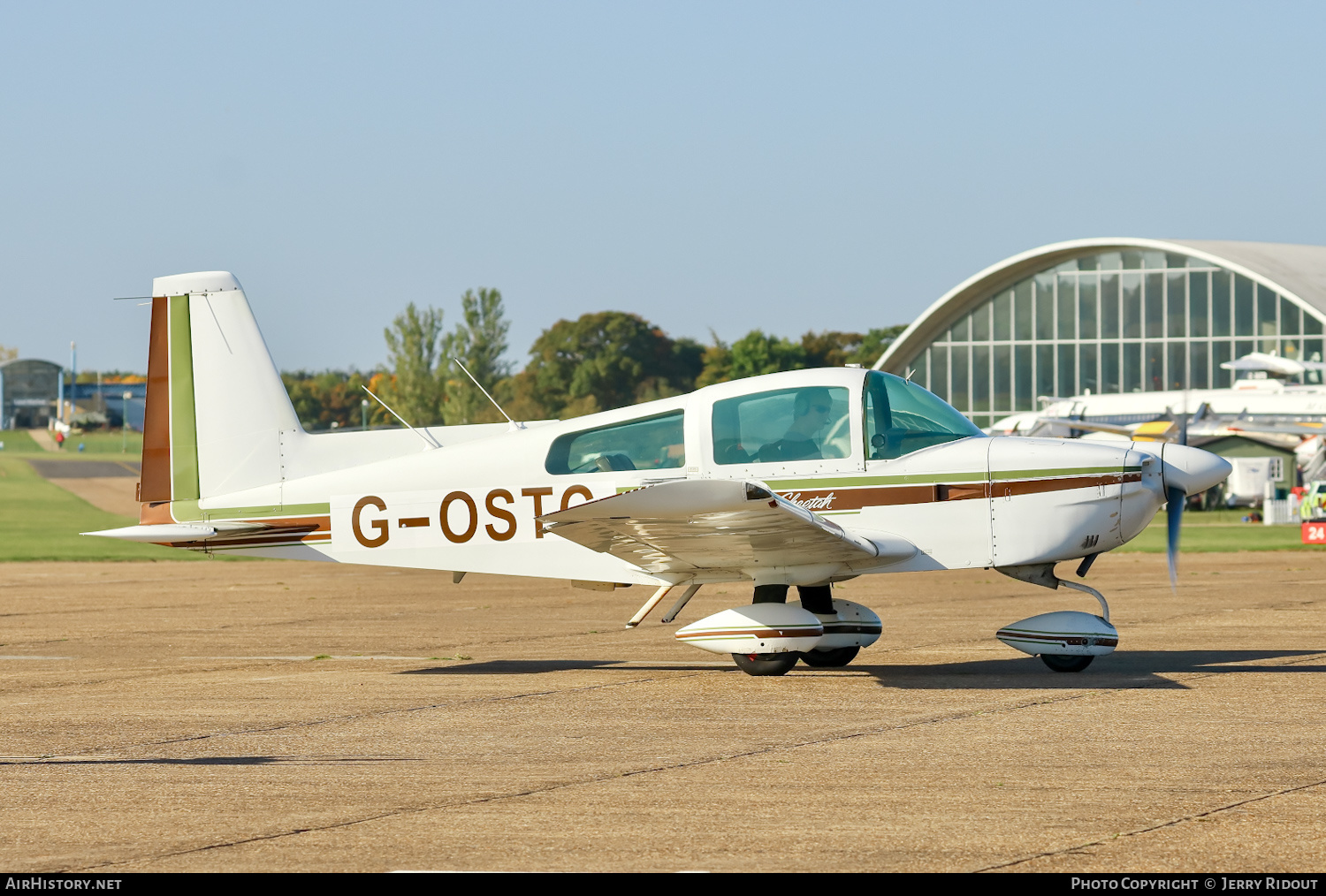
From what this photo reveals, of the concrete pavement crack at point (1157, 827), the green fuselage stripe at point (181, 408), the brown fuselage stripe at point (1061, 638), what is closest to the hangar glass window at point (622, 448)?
the brown fuselage stripe at point (1061, 638)

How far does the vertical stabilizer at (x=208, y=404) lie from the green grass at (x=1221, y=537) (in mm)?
17055

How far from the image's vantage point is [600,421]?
10.6 m

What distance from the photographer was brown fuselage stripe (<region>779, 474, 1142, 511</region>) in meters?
9.80

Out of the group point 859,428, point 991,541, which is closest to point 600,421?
point 859,428

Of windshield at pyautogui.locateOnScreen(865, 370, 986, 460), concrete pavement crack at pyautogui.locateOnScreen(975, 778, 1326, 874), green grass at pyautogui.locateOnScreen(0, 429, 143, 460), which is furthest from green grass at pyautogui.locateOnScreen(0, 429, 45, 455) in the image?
concrete pavement crack at pyautogui.locateOnScreen(975, 778, 1326, 874)

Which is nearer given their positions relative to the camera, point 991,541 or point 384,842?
point 384,842

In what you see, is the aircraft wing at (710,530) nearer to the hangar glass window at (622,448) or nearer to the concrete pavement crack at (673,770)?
the hangar glass window at (622,448)

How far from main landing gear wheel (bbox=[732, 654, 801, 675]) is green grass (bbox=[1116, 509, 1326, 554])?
50.8 ft

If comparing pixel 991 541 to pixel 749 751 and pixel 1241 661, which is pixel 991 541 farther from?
pixel 749 751

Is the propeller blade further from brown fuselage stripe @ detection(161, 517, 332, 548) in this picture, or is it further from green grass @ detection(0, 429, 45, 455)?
green grass @ detection(0, 429, 45, 455)

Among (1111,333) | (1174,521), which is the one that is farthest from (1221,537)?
(1111,333)

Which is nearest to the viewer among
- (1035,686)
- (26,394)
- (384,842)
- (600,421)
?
(384,842)

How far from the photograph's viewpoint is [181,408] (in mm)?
11273

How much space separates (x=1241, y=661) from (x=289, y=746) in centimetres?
725
